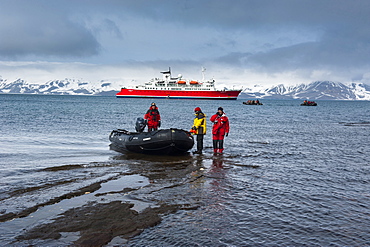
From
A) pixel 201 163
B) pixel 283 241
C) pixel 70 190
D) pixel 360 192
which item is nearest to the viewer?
pixel 283 241

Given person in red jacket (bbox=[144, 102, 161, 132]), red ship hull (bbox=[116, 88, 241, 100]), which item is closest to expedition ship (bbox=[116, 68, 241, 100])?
red ship hull (bbox=[116, 88, 241, 100])

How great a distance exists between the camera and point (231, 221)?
5.65 m

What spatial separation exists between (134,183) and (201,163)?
143 inches

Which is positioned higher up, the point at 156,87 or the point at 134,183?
the point at 156,87

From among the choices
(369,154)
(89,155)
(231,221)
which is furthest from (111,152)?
(369,154)

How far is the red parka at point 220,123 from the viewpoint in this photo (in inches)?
501

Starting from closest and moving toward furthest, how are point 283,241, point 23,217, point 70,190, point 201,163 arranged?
point 283,241 < point 23,217 < point 70,190 < point 201,163

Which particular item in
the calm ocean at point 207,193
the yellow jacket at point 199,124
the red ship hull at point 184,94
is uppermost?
the red ship hull at point 184,94

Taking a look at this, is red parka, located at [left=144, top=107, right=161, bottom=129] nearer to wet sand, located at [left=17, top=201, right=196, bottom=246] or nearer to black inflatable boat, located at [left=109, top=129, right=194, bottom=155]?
black inflatable boat, located at [left=109, top=129, right=194, bottom=155]

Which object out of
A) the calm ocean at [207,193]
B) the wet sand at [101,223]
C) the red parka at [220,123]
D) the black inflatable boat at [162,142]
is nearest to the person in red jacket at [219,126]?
the red parka at [220,123]

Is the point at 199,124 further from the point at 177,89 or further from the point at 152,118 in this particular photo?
the point at 177,89

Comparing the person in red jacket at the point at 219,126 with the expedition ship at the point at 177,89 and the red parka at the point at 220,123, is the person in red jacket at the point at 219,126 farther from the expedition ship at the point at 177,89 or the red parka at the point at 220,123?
the expedition ship at the point at 177,89

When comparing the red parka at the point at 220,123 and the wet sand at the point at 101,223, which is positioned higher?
the red parka at the point at 220,123

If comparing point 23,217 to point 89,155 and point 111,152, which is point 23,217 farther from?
point 111,152
